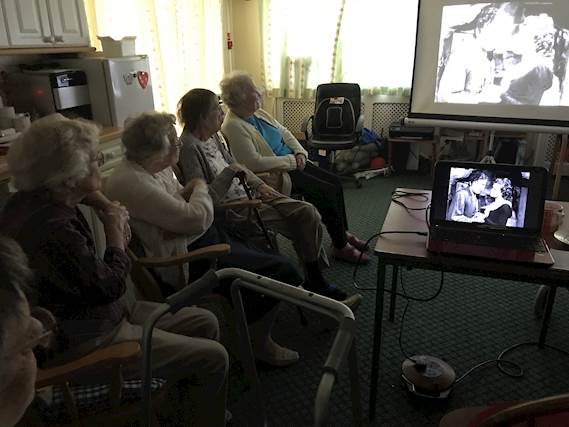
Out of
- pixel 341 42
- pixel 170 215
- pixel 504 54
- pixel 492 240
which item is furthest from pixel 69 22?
pixel 504 54

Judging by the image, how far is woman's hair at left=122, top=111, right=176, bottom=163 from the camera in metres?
1.63

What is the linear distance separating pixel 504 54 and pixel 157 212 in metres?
2.96

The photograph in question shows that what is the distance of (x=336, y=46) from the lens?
14.9 ft

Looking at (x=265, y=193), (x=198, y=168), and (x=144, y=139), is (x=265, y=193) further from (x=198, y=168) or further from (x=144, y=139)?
(x=144, y=139)

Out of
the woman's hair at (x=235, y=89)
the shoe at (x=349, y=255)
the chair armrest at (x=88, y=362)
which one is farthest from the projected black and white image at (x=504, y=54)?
the chair armrest at (x=88, y=362)

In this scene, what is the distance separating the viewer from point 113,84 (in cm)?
267

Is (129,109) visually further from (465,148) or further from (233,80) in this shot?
(465,148)

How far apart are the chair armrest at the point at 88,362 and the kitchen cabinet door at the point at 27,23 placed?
192 centimetres

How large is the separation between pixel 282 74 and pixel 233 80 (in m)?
2.41

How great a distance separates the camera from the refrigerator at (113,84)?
2648 millimetres

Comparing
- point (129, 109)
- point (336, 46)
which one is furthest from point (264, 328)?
point (336, 46)

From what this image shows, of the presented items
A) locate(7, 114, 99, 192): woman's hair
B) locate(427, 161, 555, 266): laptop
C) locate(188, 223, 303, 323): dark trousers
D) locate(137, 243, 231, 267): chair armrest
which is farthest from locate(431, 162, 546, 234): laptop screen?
locate(7, 114, 99, 192): woman's hair

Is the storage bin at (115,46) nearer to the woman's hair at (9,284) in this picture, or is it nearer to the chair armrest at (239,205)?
the chair armrest at (239,205)

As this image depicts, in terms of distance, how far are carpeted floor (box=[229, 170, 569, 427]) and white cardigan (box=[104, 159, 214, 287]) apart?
58cm
